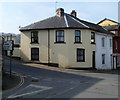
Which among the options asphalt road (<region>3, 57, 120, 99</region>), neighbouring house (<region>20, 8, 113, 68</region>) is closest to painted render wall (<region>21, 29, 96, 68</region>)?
neighbouring house (<region>20, 8, 113, 68</region>)

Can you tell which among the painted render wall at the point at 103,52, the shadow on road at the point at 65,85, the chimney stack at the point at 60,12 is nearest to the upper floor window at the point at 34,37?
the chimney stack at the point at 60,12

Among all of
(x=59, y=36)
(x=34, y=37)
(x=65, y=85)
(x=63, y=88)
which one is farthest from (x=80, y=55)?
(x=63, y=88)

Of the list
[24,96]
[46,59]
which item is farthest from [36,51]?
[24,96]

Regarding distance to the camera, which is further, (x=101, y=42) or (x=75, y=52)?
(x=101, y=42)

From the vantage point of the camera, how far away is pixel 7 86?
41.9 feet

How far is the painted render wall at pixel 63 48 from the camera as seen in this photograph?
2605cm

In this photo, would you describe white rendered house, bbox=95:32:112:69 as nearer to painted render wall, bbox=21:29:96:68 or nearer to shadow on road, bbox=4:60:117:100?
painted render wall, bbox=21:29:96:68

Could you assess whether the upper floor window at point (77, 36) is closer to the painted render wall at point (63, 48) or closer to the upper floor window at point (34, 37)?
the painted render wall at point (63, 48)

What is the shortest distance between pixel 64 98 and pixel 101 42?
73.7 feet

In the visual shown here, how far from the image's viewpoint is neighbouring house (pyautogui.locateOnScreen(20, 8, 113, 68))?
85.9 ft

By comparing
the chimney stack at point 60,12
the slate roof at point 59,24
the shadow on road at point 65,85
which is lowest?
the shadow on road at point 65,85

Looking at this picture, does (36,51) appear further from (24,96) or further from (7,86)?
(24,96)

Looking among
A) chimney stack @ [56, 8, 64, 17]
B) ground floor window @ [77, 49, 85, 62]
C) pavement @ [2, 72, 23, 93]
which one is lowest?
pavement @ [2, 72, 23, 93]

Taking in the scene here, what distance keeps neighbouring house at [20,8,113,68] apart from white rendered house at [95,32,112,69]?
881mm
